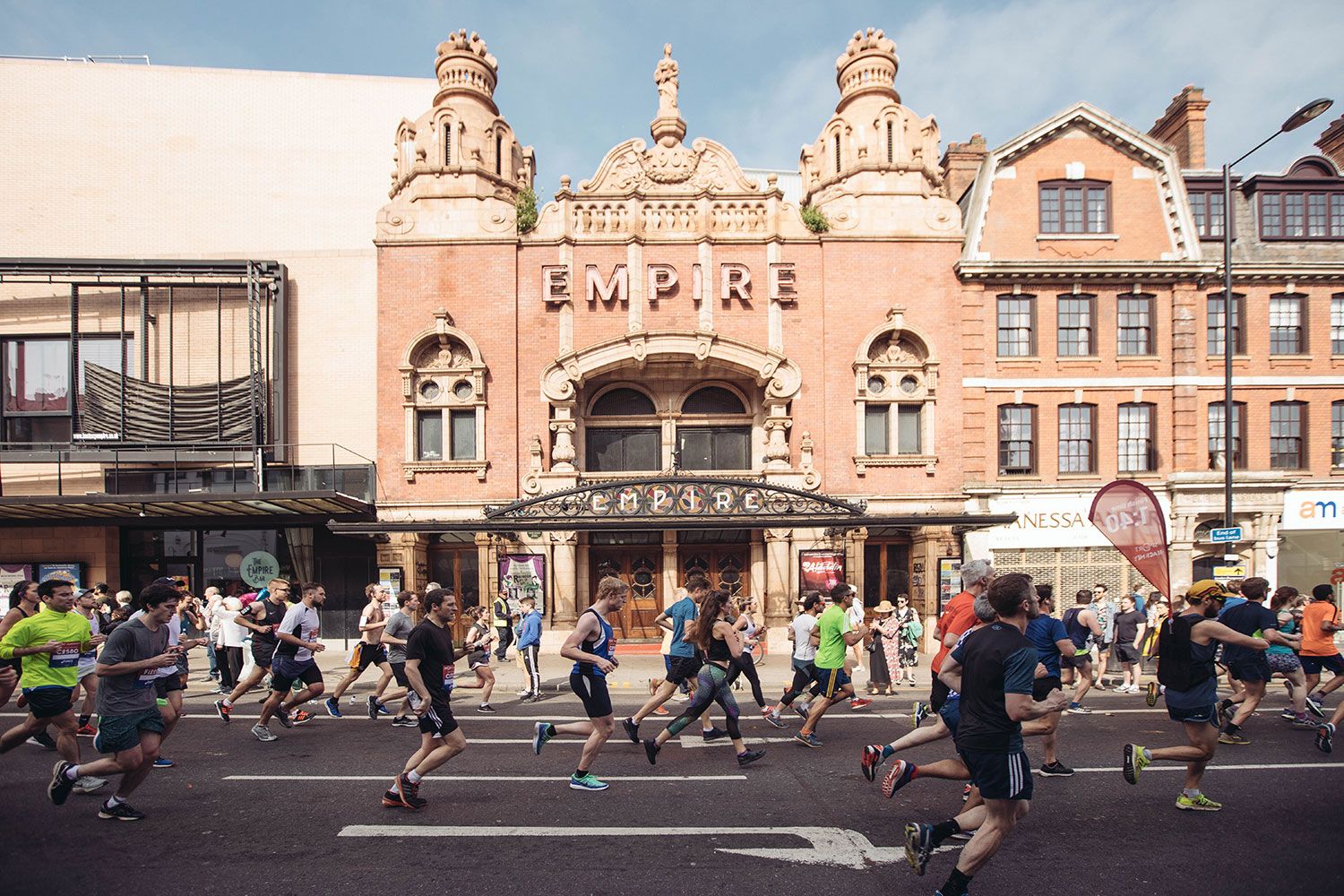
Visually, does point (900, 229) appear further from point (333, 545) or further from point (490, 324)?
point (333, 545)

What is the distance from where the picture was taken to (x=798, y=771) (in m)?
7.89

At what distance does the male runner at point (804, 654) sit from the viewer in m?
9.88

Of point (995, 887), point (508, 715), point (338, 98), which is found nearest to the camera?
point (995, 887)

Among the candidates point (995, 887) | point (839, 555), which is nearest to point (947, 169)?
point (839, 555)

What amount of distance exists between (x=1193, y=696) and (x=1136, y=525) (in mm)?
6622

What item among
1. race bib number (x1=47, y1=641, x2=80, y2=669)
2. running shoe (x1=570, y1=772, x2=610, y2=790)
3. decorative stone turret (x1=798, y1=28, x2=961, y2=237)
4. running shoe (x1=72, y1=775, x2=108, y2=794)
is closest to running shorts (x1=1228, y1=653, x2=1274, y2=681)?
running shoe (x1=570, y1=772, x2=610, y2=790)

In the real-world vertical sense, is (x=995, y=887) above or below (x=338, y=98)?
below

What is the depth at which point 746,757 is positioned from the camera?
26.7 ft

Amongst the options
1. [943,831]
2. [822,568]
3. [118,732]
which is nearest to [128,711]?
[118,732]

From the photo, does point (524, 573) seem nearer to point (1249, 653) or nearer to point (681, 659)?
point (681, 659)

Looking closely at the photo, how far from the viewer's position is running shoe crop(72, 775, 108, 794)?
722 centimetres

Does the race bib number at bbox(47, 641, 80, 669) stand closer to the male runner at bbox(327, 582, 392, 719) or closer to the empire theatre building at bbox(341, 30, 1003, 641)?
the male runner at bbox(327, 582, 392, 719)

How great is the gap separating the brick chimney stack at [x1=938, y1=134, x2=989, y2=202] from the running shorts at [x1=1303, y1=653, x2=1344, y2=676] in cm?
1517

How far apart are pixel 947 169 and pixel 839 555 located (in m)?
12.0
